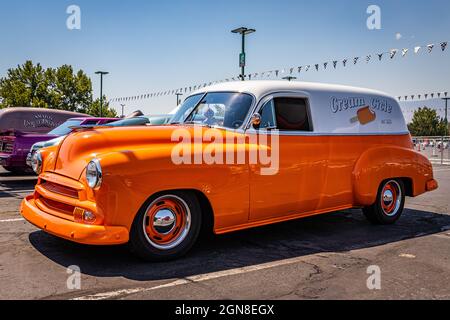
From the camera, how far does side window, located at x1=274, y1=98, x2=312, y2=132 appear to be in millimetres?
4969

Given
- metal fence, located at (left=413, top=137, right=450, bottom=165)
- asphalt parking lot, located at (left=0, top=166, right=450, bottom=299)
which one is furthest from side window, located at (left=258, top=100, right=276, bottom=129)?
metal fence, located at (left=413, top=137, right=450, bottom=165)

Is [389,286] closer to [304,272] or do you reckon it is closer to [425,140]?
[304,272]

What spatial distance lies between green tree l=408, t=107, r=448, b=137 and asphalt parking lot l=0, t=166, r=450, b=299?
73.8m

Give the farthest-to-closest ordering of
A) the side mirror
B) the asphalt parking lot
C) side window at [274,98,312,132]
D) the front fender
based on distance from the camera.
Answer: the front fender → side window at [274,98,312,132] → the side mirror → the asphalt parking lot

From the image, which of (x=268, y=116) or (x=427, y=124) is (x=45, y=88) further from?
(x=427, y=124)

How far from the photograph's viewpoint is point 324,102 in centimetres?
541

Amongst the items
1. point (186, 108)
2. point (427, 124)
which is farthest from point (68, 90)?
point (427, 124)

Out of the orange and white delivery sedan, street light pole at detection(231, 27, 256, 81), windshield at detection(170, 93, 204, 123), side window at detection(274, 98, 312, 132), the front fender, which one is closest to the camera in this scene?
the orange and white delivery sedan

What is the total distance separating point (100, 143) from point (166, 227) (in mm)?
992

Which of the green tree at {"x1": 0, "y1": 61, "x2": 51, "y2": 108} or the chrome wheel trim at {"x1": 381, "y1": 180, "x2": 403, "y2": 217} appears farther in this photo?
the green tree at {"x1": 0, "y1": 61, "x2": 51, "y2": 108}

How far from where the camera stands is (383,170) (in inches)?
229

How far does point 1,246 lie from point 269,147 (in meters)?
2.92

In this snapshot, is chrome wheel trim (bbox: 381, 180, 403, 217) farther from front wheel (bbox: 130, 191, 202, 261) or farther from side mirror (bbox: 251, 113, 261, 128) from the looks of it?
front wheel (bbox: 130, 191, 202, 261)
